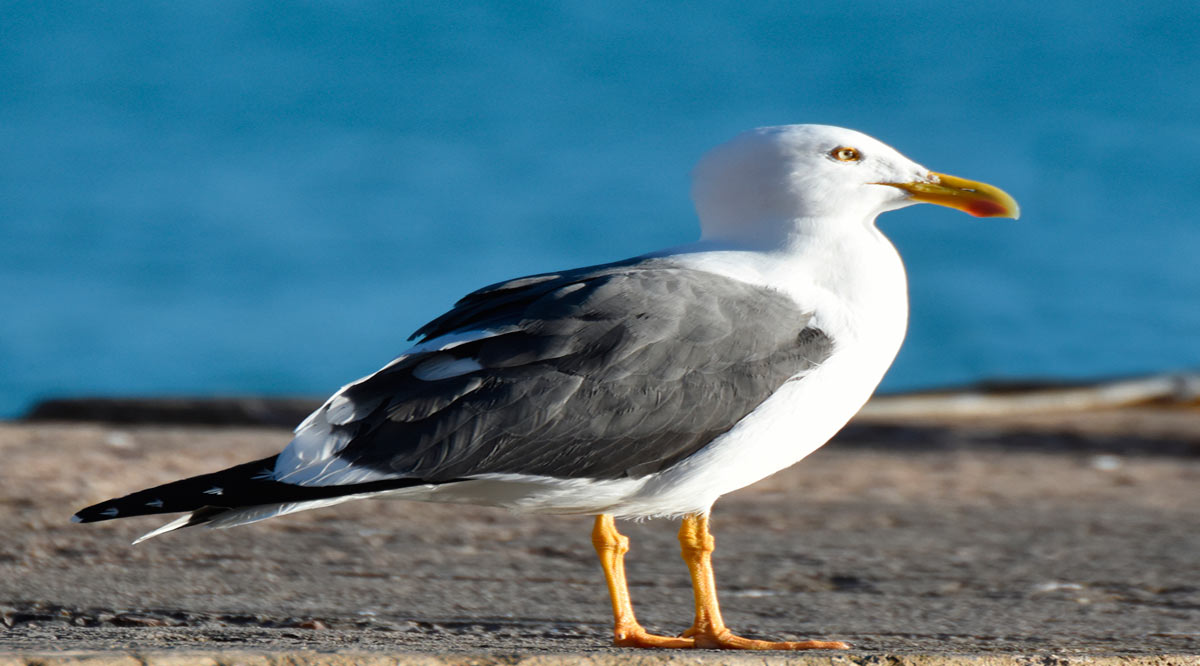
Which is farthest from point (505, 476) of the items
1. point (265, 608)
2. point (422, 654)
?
point (265, 608)

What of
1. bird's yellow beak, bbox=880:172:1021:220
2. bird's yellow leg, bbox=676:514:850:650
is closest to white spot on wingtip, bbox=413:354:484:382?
bird's yellow leg, bbox=676:514:850:650

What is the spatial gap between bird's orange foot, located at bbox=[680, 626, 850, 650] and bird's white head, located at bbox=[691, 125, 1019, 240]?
34.0 inches

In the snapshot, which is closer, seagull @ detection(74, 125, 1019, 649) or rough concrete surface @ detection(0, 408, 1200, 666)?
seagull @ detection(74, 125, 1019, 649)

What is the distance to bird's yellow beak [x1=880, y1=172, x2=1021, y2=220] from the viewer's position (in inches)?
130

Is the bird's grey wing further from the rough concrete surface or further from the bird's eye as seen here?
the bird's eye

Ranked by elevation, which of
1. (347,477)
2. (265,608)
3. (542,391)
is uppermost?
(542,391)

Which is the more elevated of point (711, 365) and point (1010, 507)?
point (711, 365)

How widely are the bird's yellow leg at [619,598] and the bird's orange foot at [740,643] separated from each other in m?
0.02

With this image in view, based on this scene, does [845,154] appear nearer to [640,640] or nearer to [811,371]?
[811,371]

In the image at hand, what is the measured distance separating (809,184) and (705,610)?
37.0 inches

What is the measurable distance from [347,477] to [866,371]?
1.06 meters

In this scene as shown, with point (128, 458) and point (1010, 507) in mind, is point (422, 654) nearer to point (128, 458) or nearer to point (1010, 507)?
point (128, 458)

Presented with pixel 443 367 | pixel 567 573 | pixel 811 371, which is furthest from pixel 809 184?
pixel 567 573

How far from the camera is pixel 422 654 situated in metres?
2.48
